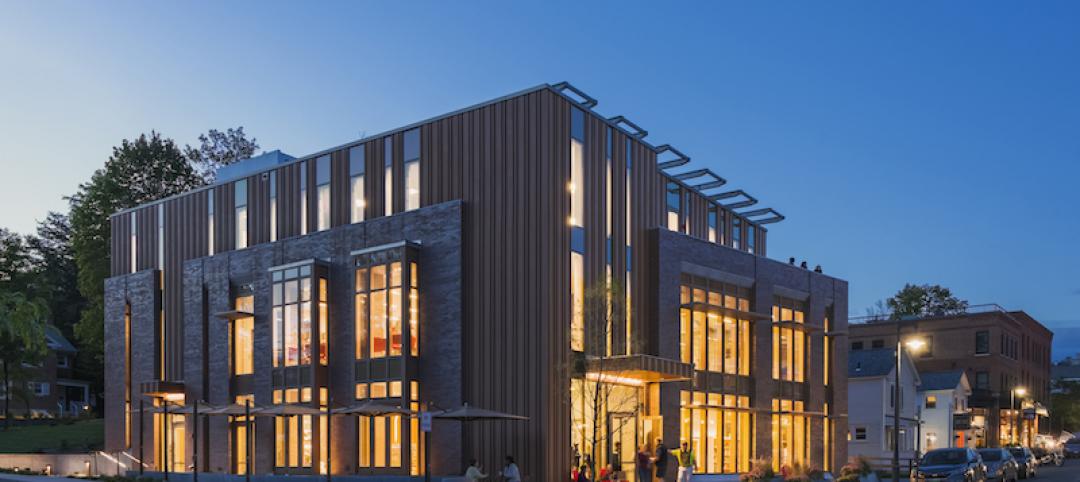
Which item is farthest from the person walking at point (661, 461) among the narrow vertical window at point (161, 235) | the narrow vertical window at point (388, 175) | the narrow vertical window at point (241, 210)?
the narrow vertical window at point (161, 235)

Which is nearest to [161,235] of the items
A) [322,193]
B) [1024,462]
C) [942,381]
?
[322,193]

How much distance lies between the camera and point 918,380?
77625 millimetres

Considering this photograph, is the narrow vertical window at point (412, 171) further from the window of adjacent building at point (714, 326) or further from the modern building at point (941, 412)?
the modern building at point (941, 412)

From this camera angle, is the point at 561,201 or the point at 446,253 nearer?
the point at 561,201

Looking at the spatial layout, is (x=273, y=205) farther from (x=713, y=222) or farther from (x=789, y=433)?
(x=789, y=433)

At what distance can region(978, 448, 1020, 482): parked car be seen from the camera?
1661 inches

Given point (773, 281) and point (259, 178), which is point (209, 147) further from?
point (773, 281)

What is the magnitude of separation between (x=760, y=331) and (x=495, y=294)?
14083 mm

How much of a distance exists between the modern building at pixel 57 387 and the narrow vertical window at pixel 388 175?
2605 inches

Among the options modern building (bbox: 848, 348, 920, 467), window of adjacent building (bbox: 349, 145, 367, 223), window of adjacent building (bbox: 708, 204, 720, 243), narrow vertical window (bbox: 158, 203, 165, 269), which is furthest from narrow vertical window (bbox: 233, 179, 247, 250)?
modern building (bbox: 848, 348, 920, 467)

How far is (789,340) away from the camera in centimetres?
4831

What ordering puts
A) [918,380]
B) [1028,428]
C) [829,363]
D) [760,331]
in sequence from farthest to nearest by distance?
[1028,428]
[918,380]
[829,363]
[760,331]

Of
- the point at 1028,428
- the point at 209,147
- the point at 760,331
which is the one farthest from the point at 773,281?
the point at 1028,428

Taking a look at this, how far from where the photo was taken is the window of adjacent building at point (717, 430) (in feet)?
134
